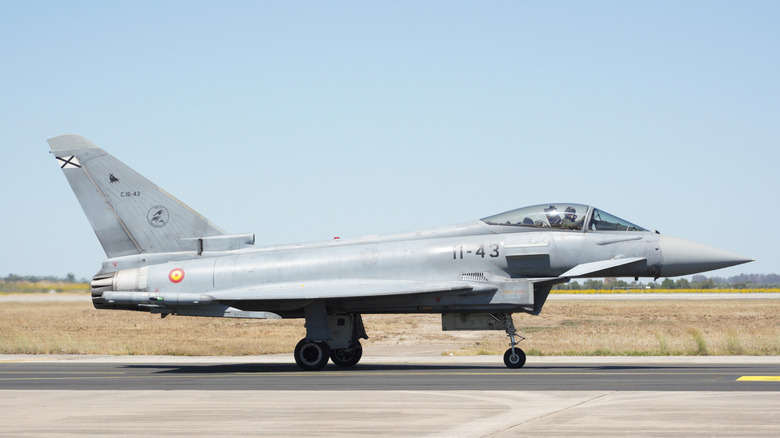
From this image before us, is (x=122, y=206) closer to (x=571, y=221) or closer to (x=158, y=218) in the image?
(x=158, y=218)

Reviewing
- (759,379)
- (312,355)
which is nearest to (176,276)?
(312,355)

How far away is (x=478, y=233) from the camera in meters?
19.6

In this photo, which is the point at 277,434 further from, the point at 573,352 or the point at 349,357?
the point at 573,352

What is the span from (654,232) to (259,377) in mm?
8781

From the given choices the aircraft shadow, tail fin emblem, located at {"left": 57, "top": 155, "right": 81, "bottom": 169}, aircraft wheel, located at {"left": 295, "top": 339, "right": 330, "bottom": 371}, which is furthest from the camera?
tail fin emblem, located at {"left": 57, "top": 155, "right": 81, "bottom": 169}

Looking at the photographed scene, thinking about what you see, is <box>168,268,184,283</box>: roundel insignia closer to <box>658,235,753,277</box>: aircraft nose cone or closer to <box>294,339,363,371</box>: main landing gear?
<box>294,339,363,371</box>: main landing gear

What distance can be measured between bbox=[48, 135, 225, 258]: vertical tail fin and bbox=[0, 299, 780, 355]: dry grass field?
20.7 ft

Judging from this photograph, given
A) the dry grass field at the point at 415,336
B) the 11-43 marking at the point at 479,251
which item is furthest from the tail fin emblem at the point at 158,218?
the 11-43 marking at the point at 479,251

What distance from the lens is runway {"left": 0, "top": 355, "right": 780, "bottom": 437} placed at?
10156 millimetres

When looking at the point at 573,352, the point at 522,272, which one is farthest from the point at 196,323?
the point at 522,272

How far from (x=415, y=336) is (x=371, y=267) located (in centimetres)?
1719

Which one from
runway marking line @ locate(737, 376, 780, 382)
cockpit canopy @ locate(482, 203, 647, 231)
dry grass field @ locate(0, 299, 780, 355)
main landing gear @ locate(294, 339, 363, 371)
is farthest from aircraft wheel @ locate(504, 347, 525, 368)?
dry grass field @ locate(0, 299, 780, 355)

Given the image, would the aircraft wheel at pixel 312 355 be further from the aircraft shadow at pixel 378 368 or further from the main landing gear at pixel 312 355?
the aircraft shadow at pixel 378 368

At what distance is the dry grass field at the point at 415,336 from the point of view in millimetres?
25734
